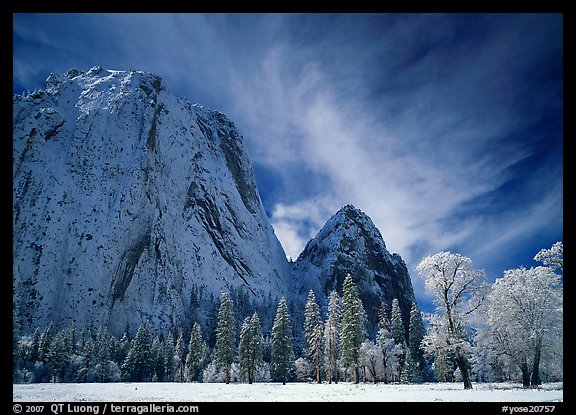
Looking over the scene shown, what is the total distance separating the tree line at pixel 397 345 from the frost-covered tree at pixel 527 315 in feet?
0.17

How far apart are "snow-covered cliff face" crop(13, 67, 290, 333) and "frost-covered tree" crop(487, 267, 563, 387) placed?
11951cm

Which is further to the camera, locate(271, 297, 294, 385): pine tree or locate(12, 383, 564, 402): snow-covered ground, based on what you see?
locate(271, 297, 294, 385): pine tree

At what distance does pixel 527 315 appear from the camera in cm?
2058

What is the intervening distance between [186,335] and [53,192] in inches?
2805

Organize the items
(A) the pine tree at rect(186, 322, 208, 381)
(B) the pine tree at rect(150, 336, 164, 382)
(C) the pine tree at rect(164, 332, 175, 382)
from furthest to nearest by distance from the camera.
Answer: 1. (C) the pine tree at rect(164, 332, 175, 382)
2. (B) the pine tree at rect(150, 336, 164, 382)
3. (A) the pine tree at rect(186, 322, 208, 381)

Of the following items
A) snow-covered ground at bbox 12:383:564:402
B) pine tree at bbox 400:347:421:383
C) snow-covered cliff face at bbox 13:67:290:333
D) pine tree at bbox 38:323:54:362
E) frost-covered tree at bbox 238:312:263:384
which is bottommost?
pine tree at bbox 400:347:421:383

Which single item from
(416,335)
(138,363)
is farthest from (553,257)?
(138,363)

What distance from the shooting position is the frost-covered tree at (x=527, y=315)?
1972 cm

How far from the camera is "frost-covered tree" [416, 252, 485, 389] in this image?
21047 millimetres

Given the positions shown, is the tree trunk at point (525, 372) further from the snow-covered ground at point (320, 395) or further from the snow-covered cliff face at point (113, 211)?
the snow-covered cliff face at point (113, 211)

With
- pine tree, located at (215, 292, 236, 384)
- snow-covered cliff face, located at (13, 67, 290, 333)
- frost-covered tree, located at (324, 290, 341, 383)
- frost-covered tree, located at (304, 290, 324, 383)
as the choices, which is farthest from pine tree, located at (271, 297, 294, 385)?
snow-covered cliff face, located at (13, 67, 290, 333)

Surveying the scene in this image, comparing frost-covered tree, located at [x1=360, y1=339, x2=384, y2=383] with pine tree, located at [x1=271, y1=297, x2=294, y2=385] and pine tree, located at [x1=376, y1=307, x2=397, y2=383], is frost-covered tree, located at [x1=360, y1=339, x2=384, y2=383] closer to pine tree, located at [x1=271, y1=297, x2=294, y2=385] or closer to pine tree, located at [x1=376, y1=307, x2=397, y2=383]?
pine tree, located at [x1=376, y1=307, x2=397, y2=383]

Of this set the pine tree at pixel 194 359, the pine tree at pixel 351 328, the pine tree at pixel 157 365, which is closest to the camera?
the pine tree at pixel 351 328

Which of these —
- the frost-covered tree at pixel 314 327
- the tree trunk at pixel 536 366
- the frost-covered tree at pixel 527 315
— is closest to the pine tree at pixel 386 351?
the frost-covered tree at pixel 314 327
